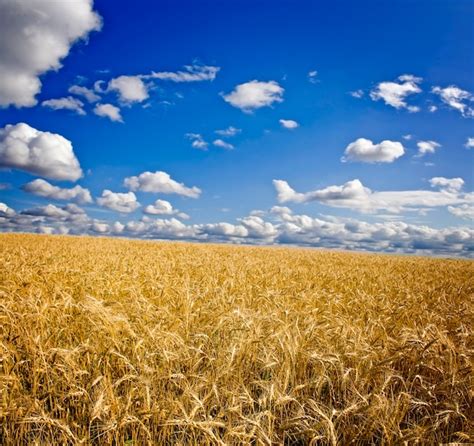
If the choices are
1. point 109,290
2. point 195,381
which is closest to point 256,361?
point 195,381

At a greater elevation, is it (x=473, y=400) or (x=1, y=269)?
(x=1, y=269)

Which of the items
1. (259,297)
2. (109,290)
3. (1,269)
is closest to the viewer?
(109,290)

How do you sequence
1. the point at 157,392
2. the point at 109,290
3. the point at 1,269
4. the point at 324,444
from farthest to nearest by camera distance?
the point at 1,269 < the point at 109,290 < the point at 157,392 < the point at 324,444

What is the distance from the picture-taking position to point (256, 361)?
3711 millimetres

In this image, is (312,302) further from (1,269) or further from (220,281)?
(1,269)

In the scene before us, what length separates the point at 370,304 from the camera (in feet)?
21.0

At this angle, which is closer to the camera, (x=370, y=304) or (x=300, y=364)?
(x=300, y=364)

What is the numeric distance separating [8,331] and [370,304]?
18.2 feet

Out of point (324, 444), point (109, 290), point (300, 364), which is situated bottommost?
point (324, 444)

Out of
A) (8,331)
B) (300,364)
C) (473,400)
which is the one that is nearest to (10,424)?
(8,331)

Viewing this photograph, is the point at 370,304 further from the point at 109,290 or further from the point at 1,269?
the point at 1,269

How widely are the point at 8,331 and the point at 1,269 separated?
4766 millimetres

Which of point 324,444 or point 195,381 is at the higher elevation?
point 195,381

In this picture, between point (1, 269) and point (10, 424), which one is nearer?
point (10, 424)
